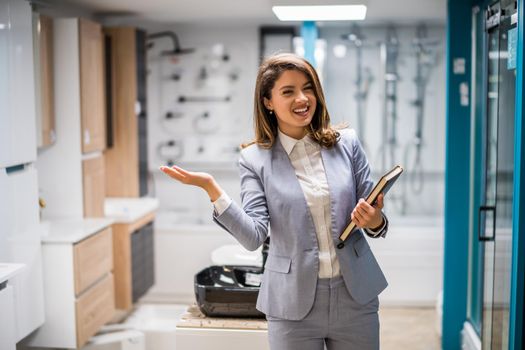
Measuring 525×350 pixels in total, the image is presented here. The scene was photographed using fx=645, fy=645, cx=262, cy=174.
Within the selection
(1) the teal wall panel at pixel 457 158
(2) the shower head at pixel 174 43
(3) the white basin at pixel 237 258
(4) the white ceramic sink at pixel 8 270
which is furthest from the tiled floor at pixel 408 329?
(2) the shower head at pixel 174 43

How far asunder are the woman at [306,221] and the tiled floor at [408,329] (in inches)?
95.0

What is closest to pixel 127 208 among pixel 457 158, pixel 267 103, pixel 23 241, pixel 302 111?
pixel 23 241

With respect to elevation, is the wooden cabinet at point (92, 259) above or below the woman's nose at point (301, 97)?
below

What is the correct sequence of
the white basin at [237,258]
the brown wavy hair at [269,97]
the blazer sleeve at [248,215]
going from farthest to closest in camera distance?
the white basin at [237,258] < the brown wavy hair at [269,97] < the blazer sleeve at [248,215]

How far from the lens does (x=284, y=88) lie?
1895mm

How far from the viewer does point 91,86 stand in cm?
434

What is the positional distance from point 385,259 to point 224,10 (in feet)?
7.39

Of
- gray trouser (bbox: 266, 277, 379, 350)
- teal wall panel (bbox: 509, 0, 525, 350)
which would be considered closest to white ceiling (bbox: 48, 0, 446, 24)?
teal wall panel (bbox: 509, 0, 525, 350)

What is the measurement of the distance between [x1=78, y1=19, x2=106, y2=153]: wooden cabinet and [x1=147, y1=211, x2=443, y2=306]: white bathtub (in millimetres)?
1047

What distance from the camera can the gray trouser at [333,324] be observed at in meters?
1.85

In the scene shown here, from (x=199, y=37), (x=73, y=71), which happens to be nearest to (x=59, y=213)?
(x=73, y=71)

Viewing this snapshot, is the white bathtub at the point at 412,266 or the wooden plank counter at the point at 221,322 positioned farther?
the white bathtub at the point at 412,266

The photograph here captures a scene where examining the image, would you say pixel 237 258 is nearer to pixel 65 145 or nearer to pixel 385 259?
pixel 65 145

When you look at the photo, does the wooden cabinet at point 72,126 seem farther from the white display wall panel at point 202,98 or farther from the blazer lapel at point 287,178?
the blazer lapel at point 287,178
